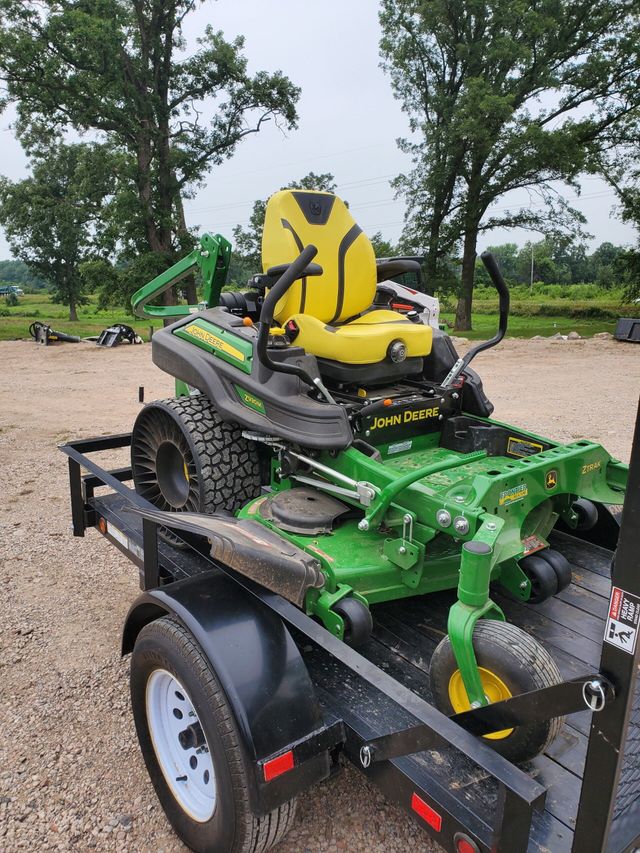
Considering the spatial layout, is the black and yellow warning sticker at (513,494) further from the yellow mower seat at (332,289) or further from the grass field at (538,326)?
the grass field at (538,326)

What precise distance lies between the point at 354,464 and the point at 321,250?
52.3 inches

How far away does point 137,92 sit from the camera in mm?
20328

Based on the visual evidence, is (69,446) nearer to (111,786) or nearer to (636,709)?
(111,786)

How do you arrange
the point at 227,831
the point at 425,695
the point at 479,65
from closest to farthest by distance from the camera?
the point at 227,831, the point at 425,695, the point at 479,65

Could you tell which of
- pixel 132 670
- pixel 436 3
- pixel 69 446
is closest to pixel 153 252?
pixel 436 3

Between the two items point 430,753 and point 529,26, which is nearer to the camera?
point 430,753

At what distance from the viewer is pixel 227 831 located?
1.88 meters

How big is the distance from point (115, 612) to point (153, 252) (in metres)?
18.2

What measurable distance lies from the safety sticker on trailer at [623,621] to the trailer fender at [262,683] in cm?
99

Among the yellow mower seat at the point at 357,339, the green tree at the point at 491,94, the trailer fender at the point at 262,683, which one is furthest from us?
the green tree at the point at 491,94

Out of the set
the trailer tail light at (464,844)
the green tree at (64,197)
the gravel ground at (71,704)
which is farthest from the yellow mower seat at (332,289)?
the green tree at (64,197)

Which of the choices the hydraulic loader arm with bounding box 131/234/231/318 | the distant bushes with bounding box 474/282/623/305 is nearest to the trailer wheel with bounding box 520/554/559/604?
the hydraulic loader arm with bounding box 131/234/231/318

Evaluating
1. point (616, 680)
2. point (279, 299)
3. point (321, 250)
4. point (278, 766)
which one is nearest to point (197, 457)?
point (279, 299)

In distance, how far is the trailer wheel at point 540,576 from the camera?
2549mm
